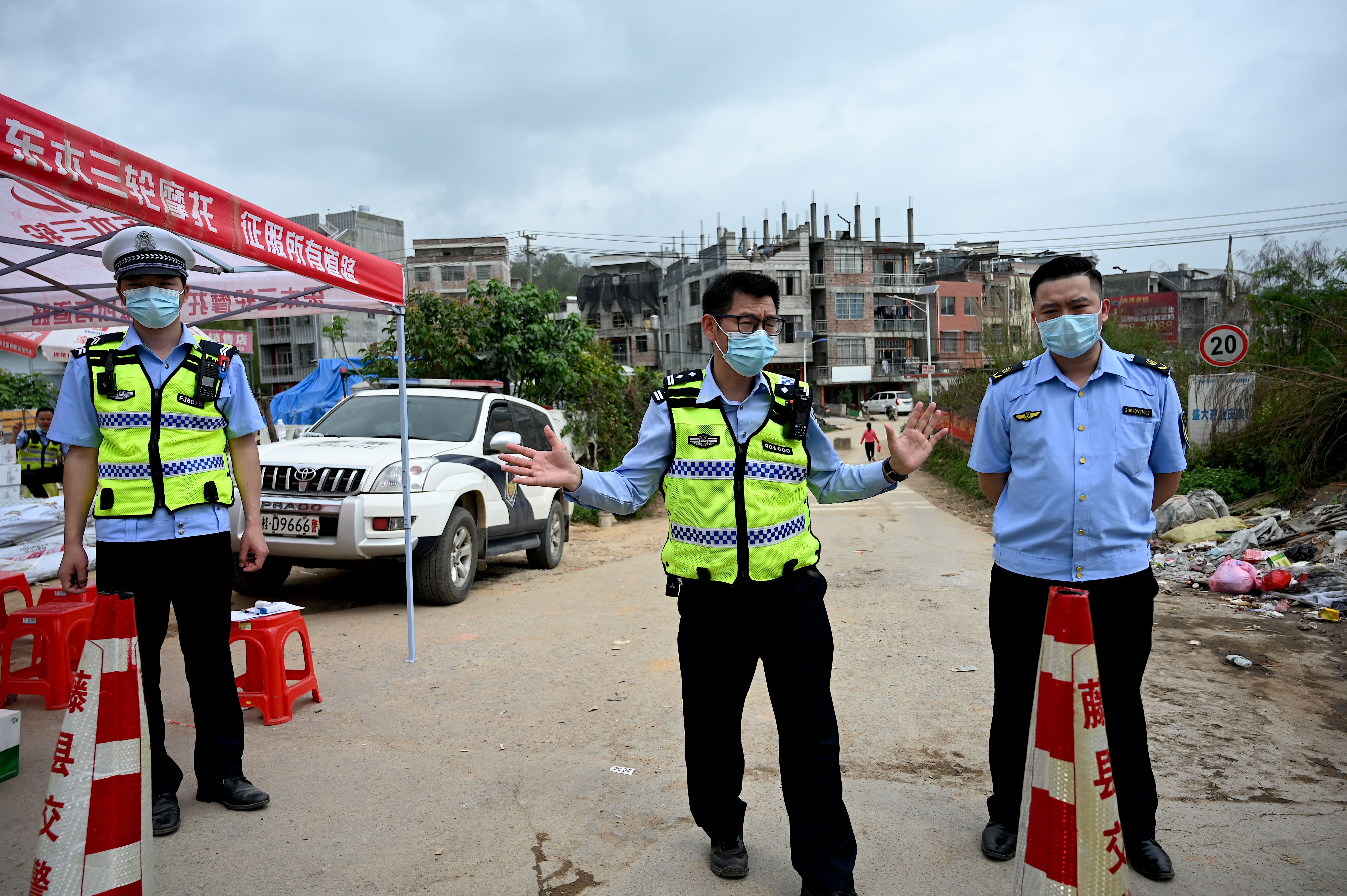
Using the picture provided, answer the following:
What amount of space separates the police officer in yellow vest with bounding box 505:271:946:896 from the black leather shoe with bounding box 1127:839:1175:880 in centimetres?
98

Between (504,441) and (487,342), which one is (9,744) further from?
(487,342)

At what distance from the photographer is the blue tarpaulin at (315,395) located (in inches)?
634

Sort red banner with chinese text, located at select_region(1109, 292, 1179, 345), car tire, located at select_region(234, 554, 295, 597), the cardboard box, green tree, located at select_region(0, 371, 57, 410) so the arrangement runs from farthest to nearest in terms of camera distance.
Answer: red banner with chinese text, located at select_region(1109, 292, 1179, 345) → green tree, located at select_region(0, 371, 57, 410) → car tire, located at select_region(234, 554, 295, 597) → the cardboard box

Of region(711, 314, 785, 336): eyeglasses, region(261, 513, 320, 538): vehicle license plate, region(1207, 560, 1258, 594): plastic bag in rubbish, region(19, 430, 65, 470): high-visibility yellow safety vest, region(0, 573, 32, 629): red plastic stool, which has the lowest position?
region(1207, 560, 1258, 594): plastic bag in rubbish

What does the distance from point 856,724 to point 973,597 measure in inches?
141

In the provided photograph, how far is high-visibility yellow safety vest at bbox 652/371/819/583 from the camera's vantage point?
9.33 ft

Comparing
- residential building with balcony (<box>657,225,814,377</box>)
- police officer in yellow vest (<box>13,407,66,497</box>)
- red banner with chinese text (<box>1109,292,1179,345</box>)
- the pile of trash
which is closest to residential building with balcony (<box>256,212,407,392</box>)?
residential building with balcony (<box>657,225,814,377</box>)

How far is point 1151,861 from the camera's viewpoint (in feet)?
9.62

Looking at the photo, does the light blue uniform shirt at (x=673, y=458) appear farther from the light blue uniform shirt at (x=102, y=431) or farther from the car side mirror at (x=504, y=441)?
the light blue uniform shirt at (x=102, y=431)

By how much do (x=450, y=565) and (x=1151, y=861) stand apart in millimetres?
5570

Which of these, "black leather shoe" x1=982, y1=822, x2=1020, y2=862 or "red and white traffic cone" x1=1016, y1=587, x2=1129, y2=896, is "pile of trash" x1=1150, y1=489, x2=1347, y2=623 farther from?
"red and white traffic cone" x1=1016, y1=587, x2=1129, y2=896

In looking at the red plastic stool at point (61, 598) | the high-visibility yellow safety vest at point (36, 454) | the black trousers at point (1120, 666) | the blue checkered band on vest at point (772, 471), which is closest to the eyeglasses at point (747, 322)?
the blue checkered band on vest at point (772, 471)

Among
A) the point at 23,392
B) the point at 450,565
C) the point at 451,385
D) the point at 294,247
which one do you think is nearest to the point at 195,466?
the point at 294,247

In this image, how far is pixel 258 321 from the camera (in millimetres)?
53500
